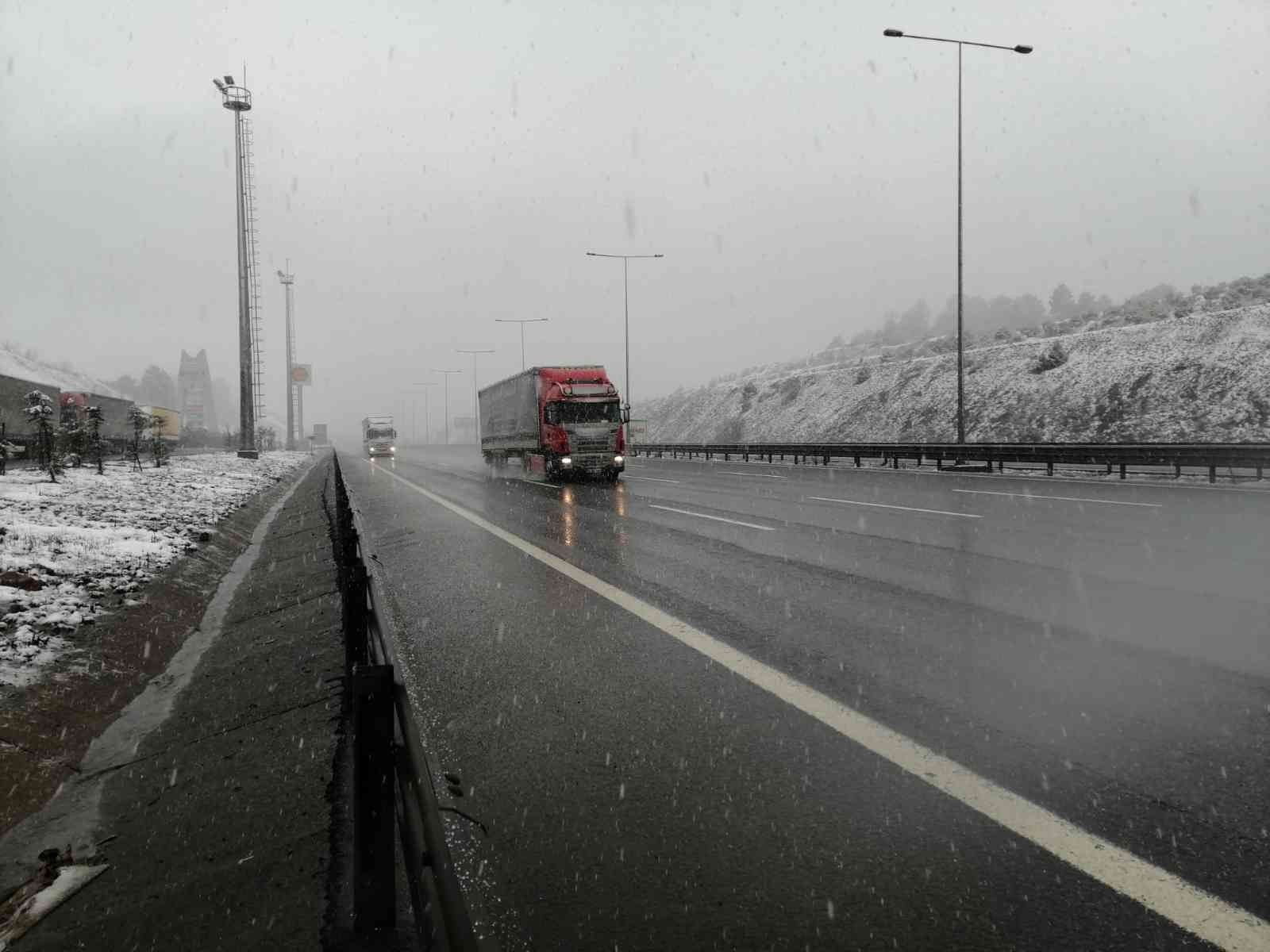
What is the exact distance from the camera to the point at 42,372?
364 feet

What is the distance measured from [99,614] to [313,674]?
2638mm

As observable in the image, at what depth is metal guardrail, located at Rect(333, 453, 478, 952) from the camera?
1.57 m

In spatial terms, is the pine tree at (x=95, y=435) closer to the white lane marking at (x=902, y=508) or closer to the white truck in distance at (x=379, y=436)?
the white lane marking at (x=902, y=508)

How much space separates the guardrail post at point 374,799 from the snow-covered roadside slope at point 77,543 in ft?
14.0

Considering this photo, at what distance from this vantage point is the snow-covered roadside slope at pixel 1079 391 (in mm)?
34656

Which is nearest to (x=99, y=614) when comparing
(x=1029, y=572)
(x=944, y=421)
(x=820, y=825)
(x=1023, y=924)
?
(x=820, y=825)

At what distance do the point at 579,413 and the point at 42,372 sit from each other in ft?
376

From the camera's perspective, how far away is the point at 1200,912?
2.51 metres

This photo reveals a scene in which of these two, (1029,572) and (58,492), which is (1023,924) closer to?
(1029,572)

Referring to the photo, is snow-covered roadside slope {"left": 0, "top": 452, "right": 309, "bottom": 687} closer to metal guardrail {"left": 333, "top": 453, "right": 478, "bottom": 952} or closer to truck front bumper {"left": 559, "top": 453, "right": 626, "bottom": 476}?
metal guardrail {"left": 333, "top": 453, "right": 478, "bottom": 952}

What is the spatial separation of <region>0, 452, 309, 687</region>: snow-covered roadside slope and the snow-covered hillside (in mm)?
91870

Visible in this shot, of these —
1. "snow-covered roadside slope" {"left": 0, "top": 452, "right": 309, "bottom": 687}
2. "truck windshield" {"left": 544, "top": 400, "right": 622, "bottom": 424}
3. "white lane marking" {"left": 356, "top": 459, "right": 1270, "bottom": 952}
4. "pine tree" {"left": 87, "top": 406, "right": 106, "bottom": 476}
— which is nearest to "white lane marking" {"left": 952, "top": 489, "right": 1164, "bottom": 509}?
"truck windshield" {"left": 544, "top": 400, "right": 622, "bottom": 424}

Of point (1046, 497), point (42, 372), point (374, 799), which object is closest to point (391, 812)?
point (374, 799)

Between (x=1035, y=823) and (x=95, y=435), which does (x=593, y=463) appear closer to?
(x=95, y=435)
